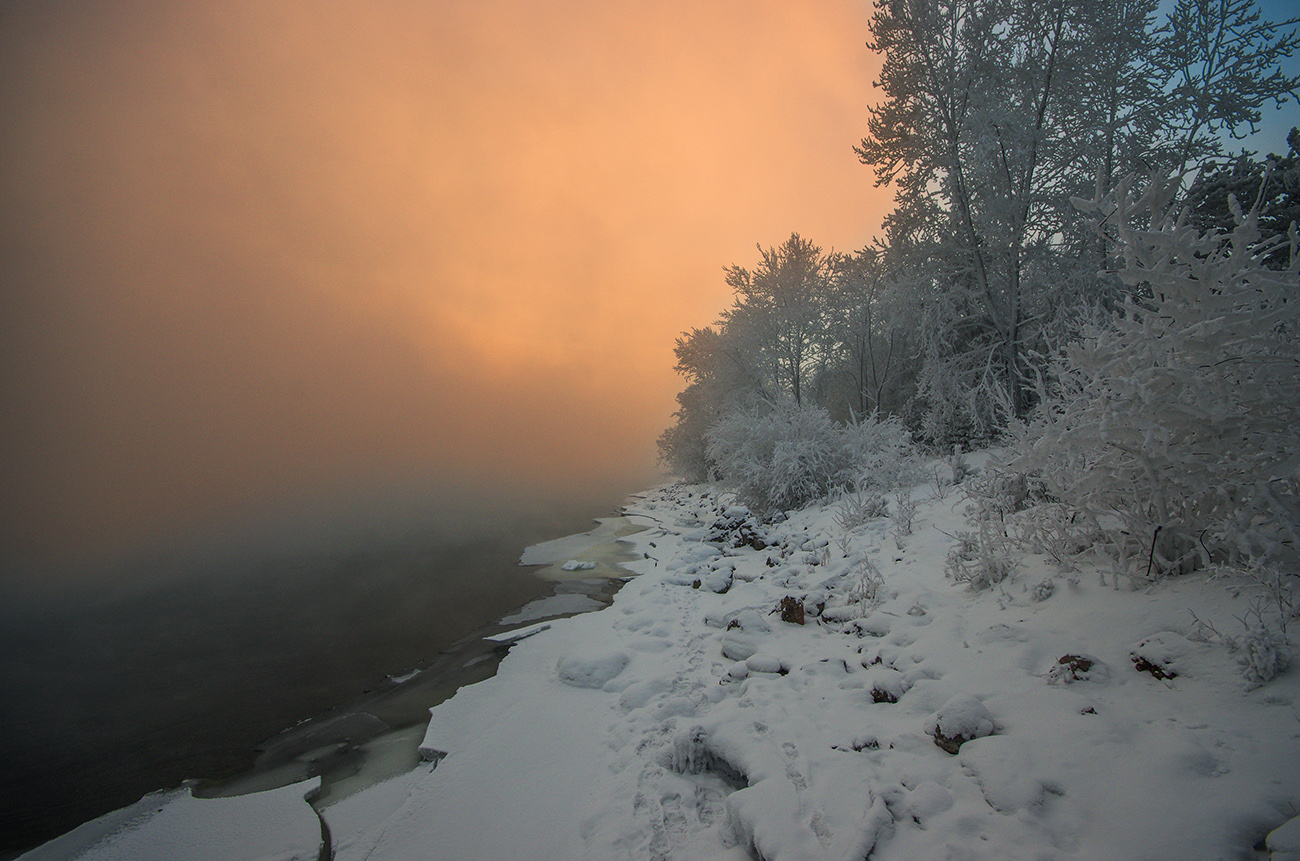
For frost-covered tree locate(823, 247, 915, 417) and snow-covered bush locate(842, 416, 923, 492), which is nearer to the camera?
snow-covered bush locate(842, 416, 923, 492)

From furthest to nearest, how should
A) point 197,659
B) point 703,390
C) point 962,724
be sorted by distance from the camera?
point 703,390 < point 197,659 < point 962,724

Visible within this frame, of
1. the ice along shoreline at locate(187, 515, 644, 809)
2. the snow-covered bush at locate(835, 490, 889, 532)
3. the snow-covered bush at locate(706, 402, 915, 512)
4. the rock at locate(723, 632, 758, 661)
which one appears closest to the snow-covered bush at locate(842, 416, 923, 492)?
the snow-covered bush at locate(706, 402, 915, 512)

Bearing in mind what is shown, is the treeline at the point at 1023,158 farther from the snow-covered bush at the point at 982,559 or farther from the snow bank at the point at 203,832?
the snow bank at the point at 203,832

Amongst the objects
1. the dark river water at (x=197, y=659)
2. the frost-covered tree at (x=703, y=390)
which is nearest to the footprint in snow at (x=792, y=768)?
the dark river water at (x=197, y=659)

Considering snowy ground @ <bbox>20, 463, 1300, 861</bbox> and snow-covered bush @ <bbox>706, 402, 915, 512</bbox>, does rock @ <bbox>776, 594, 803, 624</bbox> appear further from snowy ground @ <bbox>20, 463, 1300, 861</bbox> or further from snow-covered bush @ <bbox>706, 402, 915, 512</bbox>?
snow-covered bush @ <bbox>706, 402, 915, 512</bbox>

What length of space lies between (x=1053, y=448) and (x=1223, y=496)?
67cm

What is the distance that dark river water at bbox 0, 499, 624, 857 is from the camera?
129 inches

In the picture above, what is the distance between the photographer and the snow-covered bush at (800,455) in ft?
27.8

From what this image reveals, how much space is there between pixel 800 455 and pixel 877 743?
23.9 ft

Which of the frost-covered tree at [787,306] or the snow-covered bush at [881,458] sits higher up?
the frost-covered tree at [787,306]

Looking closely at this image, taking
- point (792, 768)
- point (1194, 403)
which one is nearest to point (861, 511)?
point (1194, 403)

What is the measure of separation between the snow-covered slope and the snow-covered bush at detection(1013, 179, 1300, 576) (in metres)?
0.31

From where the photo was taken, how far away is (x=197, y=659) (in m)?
5.09

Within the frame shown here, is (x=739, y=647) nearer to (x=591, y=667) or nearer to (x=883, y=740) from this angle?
(x=591, y=667)
